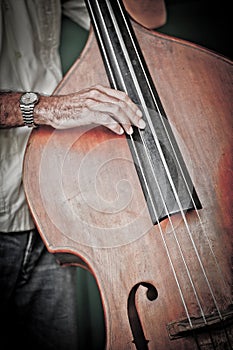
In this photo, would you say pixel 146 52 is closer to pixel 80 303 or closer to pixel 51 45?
pixel 51 45

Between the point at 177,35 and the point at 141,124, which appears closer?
the point at 141,124

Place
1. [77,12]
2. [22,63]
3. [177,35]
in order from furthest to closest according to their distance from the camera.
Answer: [177,35], [77,12], [22,63]

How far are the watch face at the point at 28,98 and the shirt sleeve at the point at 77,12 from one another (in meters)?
0.56

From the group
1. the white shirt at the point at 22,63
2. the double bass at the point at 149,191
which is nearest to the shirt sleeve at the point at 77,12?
the white shirt at the point at 22,63

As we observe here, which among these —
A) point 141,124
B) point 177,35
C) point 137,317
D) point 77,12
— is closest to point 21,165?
point 141,124

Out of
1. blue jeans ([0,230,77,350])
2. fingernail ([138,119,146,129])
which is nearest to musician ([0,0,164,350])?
blue jeans ([0,230,77,350])

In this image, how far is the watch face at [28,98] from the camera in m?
0.70

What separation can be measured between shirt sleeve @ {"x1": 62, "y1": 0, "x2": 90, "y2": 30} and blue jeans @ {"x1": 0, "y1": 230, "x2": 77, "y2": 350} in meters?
0.76

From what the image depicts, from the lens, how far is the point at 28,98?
70 centimetres

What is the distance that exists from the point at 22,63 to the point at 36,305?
684 mm

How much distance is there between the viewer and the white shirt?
804mm

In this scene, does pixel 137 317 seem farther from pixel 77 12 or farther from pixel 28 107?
pixel 77 12

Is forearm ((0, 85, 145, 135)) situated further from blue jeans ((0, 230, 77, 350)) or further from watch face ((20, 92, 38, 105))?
blue jeans ((0, 230, 77, 350))

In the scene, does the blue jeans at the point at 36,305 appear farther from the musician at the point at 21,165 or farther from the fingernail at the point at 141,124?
the fingernail at the point at 141,124
